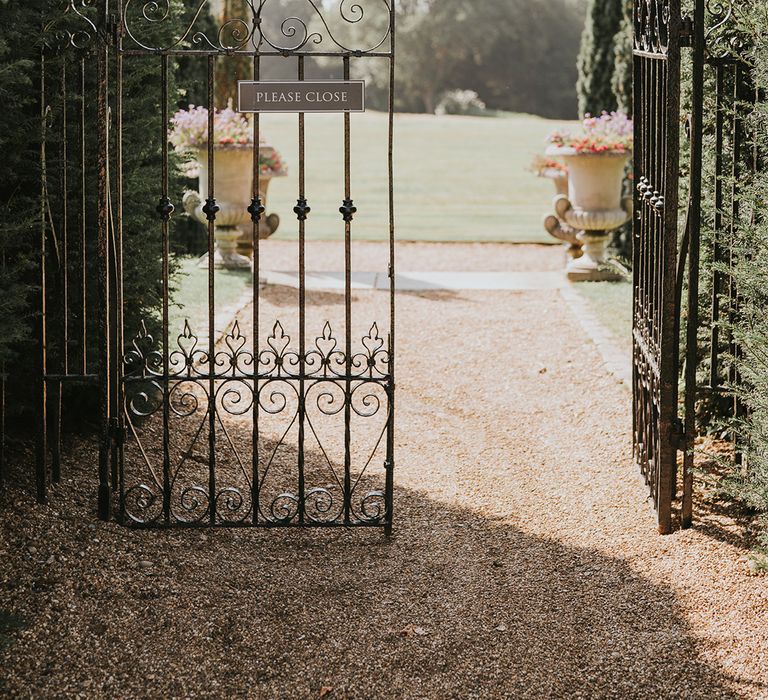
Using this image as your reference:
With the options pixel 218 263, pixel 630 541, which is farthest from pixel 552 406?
pixel 218 263

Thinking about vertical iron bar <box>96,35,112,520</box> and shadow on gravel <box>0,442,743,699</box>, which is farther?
vertical iron bar <box>96,35,112,520</box>

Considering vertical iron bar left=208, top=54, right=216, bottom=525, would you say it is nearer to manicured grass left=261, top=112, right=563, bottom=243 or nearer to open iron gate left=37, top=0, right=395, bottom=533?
open iron gate left=37, top=0, right=395, bottom=533

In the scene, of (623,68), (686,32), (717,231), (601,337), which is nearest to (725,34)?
(686,32)

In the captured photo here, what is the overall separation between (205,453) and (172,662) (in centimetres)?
220

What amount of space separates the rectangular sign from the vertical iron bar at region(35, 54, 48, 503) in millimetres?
867

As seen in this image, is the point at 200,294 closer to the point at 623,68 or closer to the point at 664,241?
the point at 623,68

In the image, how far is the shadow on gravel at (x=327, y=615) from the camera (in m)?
3.54

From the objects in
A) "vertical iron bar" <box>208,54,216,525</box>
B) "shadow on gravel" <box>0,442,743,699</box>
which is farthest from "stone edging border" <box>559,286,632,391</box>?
"vertical iron bar" <box>208,54,216,525</box>

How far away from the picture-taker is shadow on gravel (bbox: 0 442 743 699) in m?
3.54

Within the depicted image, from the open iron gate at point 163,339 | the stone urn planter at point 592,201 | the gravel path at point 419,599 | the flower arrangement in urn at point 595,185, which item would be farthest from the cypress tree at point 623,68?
the open iron gate at point 163,339

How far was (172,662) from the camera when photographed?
3635 mm

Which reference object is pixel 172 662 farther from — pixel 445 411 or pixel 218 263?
pixel 218 263

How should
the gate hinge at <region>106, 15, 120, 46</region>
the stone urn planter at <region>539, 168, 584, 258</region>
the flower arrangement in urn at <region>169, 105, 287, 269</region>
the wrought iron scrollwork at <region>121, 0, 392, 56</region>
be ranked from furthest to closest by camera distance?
the stone urn planter at <region>539, 168, 584, 258</region>, the flower arrangement in urn at <region>169, 105, 287, 269</region>, the gate hinge at <region>106, 15, 120, 46</region>, the wrought iron scrollwork at <region>121, 0, 392, 56</region>

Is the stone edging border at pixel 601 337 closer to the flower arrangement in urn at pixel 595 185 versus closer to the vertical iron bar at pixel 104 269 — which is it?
the flower arrangement in urn at pixel 595 185
